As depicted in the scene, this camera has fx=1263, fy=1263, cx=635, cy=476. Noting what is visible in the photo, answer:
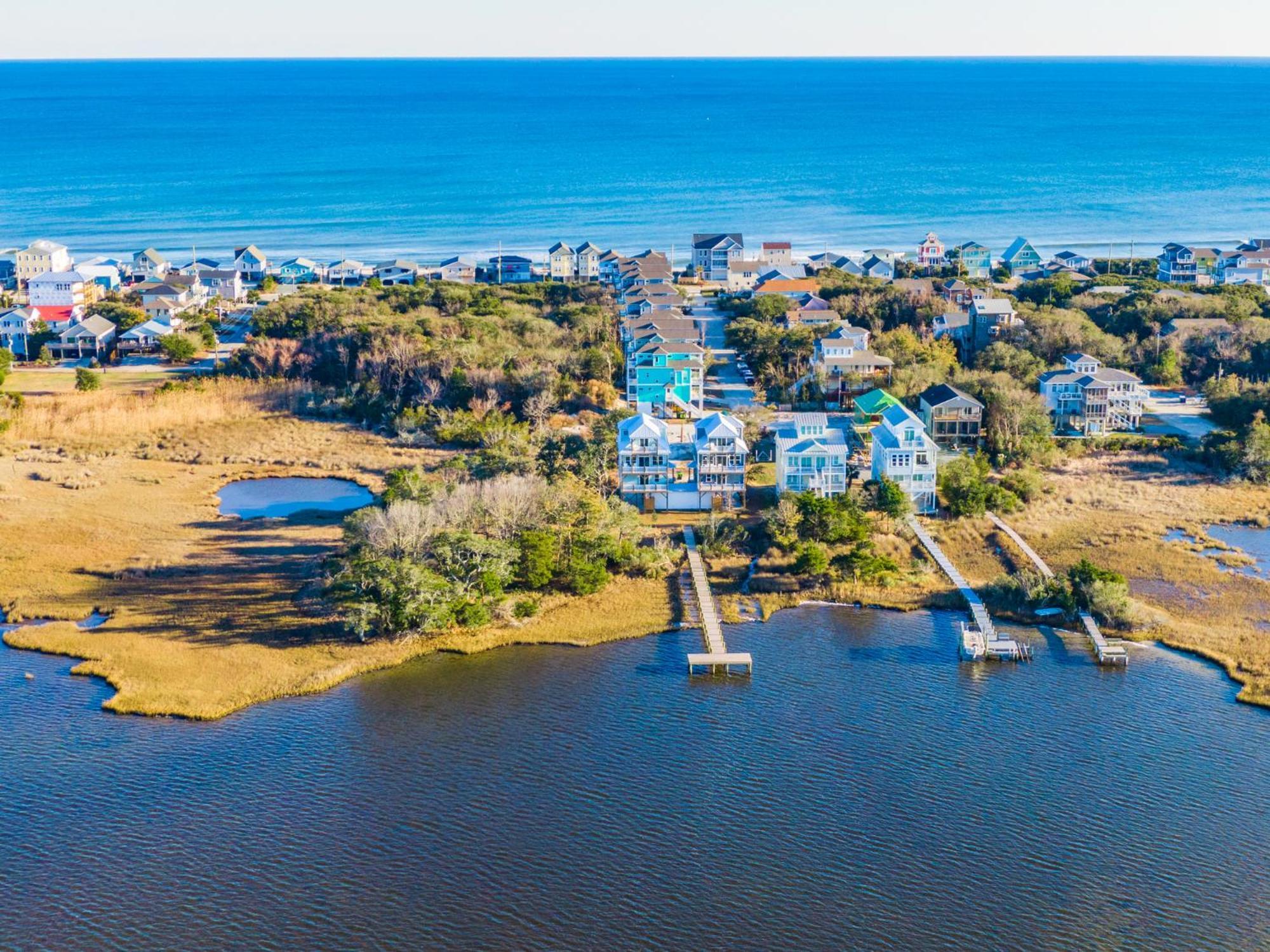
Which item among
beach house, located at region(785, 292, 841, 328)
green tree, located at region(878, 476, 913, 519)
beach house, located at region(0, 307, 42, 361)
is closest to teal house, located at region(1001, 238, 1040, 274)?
beach house, located at region(785, 292, 841, 328)

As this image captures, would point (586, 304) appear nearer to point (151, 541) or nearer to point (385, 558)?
point (151, 541)

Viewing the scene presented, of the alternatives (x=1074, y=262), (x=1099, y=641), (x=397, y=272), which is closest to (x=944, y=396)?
(x=1099, y=641)

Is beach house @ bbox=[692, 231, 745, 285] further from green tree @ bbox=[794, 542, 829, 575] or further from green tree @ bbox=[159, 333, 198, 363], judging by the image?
green tree @ bbox=[794, 542, 829, 575]

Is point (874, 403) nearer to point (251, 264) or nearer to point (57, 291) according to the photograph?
point (57, 291)

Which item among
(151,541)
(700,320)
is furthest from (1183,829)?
(700,320)

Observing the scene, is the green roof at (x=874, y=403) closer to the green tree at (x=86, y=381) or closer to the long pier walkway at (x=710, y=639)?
the long pier walkway at (x=710, y=639)
